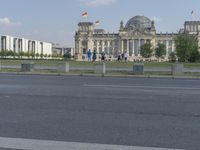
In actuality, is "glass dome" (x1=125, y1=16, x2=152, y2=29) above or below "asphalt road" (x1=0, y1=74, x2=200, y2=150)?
above

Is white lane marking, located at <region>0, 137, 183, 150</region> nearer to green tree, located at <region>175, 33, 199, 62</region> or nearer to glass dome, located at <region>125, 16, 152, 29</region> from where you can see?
green tree, located at <region>175, 33, 199, 62</region>

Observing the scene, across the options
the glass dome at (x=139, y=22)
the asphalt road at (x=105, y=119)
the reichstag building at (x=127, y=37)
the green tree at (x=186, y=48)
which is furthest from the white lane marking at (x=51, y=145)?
the glass dome at (x=139, y=22)

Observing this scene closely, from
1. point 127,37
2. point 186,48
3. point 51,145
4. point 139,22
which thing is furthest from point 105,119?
point 139,22

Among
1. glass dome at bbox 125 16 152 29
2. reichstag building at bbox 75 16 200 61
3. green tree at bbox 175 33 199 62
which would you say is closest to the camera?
green tree at bbox 175 33 199 62

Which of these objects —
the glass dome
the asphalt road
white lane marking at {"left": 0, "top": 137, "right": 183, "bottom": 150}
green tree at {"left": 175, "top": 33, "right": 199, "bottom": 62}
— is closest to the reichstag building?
the glass dome

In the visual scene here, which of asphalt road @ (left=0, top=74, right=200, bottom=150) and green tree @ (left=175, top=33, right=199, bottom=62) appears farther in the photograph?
green tree @ (left=175, top=33, right=199, bottom=62)

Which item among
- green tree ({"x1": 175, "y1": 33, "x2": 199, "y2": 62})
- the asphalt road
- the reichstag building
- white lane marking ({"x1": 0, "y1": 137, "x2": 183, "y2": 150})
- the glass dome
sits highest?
the glass dome

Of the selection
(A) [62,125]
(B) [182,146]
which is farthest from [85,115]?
(B) [182,146]

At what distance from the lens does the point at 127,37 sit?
607 feet

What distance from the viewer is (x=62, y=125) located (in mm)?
7766

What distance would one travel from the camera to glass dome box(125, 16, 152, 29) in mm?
185000

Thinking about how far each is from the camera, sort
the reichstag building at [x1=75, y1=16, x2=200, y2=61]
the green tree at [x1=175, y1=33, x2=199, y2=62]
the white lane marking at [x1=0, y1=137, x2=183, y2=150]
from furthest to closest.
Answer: the reichstag building at [x1=75, y1=16, x2=200, y2=61] → the green tree at [x1=175, y1=33, x2=199, y2=62] → the white lane marking at [x1=0, y1=137, x2=183, y2=150]

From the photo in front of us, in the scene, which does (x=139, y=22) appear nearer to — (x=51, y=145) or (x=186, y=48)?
(x=186, y=48)

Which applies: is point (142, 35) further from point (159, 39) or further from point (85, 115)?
point (85, 115)
